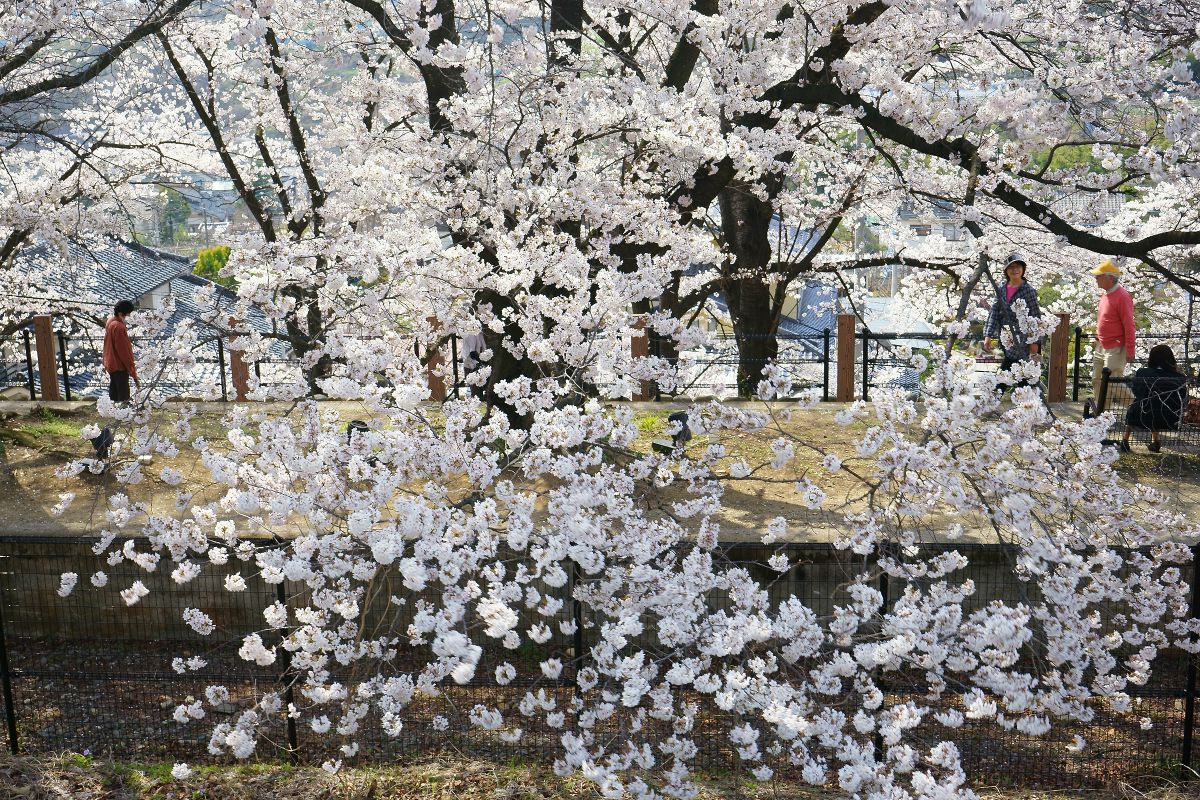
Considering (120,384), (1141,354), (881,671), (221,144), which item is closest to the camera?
(881,671)

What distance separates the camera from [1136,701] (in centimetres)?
680

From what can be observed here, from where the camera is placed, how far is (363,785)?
5414mm

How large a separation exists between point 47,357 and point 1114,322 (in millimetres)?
11635

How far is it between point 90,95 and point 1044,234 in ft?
42.3

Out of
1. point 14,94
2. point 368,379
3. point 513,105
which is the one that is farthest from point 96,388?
point 368,379

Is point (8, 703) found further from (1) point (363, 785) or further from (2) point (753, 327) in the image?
(2) point (753, 327)

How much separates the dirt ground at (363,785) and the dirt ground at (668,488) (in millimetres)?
1985

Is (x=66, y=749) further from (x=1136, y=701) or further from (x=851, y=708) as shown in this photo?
(x=1136, y=701)

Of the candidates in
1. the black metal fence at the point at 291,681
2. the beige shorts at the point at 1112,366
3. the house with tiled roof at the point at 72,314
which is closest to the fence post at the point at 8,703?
the black metal fence at the point at 291,681

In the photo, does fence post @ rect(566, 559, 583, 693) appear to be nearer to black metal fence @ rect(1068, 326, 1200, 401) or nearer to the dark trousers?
black metal fence @ rect(1068, 326, 1200, 401)

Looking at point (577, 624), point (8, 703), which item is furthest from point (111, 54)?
point (577, 624)

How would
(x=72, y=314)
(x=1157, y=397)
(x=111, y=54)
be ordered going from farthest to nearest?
(x=72, y=314) → (x=1157, y=397) → (x=111, y=54)

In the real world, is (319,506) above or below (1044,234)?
below

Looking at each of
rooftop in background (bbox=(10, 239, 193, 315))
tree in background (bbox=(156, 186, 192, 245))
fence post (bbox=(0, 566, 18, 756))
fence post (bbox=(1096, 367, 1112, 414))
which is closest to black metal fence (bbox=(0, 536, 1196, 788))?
fence post (bbox=(0, 566, 18, 756))
